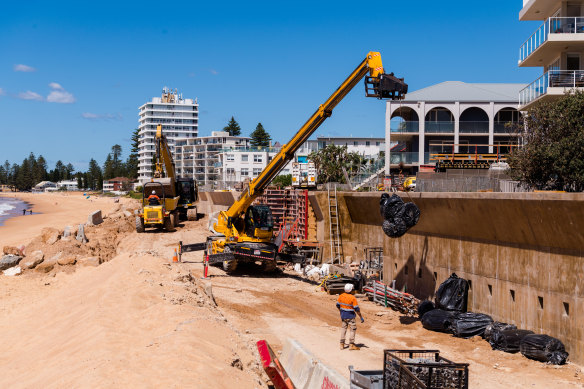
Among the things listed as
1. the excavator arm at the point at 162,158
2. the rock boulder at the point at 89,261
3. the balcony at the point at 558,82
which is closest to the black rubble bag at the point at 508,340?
the balcony at the point at 558,82

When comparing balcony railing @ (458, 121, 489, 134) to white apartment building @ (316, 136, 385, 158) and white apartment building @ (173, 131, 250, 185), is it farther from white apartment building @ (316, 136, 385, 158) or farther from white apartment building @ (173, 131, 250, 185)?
white apartment building @ (173, 131, 250, 185)

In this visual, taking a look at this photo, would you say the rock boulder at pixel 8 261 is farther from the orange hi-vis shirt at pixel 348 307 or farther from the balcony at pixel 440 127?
the balcony at pixel 440 127

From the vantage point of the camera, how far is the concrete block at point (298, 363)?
12195 mm

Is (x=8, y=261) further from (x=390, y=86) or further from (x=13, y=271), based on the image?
(x=390, y=86)

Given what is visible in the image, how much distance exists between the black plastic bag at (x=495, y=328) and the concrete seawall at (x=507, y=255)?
1.11 feet

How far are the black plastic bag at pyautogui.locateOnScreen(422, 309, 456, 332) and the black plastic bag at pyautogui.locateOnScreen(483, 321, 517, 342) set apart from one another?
1.31 meters

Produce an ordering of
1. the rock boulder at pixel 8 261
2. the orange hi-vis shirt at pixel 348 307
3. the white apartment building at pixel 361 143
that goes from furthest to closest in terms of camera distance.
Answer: the white apartment building at pixel 361 143 < the rock boulder at pixel 8 261 < the orange hi-vis shirt at pixel 348 307

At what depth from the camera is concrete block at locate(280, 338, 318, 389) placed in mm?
12195

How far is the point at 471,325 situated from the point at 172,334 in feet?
29.7

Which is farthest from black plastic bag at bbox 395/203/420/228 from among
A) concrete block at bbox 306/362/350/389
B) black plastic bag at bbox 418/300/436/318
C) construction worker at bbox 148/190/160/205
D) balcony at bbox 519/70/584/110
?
construction worker at bbox 148/190/160/205

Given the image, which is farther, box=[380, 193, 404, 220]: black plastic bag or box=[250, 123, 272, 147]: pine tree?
box=[250, 123, 272, 147]: pine tree

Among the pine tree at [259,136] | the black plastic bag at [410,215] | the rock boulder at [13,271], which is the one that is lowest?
the rock boulder at [13,271]

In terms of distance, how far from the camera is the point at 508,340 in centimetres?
1554

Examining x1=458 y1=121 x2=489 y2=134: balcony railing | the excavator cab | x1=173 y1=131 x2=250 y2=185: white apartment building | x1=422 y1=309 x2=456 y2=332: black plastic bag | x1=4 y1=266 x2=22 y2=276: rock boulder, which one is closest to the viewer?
x1=422 y1=309 x2=456 y2=332: black plastic bag
